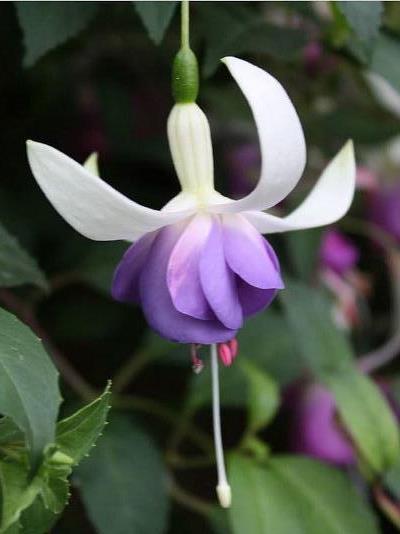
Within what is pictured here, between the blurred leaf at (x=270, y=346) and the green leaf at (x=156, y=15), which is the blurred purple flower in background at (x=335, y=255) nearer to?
the blurred leaf at (x=270, y=346)

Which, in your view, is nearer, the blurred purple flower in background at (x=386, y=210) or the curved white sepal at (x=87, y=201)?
the curved white sepal at (x=87, y=201)

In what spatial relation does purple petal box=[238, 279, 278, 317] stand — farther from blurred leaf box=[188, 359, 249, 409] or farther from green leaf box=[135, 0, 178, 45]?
blurred leaf box=[188, 359, 249, 409]

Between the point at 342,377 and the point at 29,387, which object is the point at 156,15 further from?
the point at 342,377

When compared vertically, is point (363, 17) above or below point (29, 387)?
above

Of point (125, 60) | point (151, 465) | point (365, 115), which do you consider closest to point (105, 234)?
point (151, 465)

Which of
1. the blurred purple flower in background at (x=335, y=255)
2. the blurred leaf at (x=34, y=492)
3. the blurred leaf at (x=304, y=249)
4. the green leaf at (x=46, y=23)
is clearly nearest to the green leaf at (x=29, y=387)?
the blurred leaf at (x=34, y=492)

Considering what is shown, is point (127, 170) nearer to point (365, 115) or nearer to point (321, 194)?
point (365, 115)

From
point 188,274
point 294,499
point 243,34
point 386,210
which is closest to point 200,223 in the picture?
point 188,274
